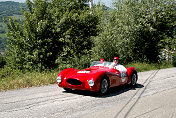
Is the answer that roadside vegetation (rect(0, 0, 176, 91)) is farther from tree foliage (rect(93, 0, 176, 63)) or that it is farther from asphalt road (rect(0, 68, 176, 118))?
asphalt road (rect(0, 68, 176, 118))

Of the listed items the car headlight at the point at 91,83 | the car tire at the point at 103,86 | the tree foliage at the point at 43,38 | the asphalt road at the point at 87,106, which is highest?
the tree foliage at the point at 43,38

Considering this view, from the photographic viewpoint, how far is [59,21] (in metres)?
19.7

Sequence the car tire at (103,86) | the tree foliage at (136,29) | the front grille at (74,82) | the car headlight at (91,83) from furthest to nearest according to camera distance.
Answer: the tree foliage at (136,29) < the car tire at (103,86) < the front grille at (74,82) < the car headlight at (91,83)

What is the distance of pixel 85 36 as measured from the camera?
889 inches

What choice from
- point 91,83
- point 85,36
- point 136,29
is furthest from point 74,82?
point 85,36

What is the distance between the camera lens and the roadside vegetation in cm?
1712

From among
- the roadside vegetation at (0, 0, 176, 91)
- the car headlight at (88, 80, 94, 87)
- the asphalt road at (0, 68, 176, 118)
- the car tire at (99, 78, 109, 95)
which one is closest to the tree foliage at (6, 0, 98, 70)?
the roadside vegetation at (0, 0, 176, 91)

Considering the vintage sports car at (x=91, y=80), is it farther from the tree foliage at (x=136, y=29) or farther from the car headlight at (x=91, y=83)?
the tree foliage at (x=136, y=29)

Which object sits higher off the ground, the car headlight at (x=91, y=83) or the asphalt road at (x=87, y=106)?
the car headlight at (x=91, y=83)

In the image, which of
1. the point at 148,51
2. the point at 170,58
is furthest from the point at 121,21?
the point at 170,58

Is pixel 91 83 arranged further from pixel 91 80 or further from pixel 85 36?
pixel 85 36

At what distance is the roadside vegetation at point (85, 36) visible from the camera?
17125 mm

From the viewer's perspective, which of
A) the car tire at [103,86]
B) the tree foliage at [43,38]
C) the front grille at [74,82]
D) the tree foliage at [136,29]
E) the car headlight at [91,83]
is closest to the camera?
the car headlight at [91,83]

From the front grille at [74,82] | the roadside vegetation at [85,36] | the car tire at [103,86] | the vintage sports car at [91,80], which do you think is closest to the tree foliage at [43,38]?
the roadside vegetation at [85,36]
